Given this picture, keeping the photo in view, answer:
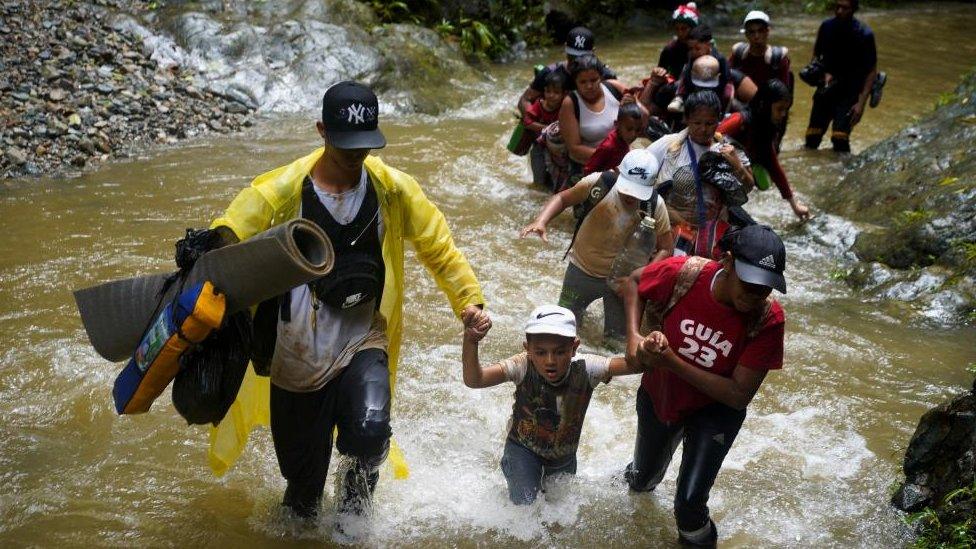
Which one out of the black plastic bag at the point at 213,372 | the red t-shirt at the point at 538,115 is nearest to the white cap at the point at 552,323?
the black plastic bag at the point at 213,372

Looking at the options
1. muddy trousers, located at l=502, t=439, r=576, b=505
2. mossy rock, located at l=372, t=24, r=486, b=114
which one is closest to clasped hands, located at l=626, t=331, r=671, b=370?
muddy trousers, located at l=502, t=439, r=576, b=505

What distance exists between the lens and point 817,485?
528 centimetres

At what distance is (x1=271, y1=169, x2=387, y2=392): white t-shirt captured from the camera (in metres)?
3.95

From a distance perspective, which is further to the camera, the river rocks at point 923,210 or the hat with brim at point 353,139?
the river rocks at point 923,210

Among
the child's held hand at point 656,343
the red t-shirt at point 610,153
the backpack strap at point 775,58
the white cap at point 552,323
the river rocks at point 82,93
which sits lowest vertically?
the river rocks at point 82,93

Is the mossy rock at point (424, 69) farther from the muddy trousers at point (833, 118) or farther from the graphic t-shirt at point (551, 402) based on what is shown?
the graphic t-shirt at point (551, 402)

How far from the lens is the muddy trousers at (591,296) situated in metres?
6.28

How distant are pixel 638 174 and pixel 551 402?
1861 millimetres

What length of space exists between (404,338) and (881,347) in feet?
11.2

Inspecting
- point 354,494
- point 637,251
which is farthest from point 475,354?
point 637,251

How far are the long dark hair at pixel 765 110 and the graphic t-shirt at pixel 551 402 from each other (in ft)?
15.1

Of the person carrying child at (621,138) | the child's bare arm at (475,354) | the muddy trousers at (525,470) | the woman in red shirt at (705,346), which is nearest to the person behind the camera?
the woman in red shirt at (705,346)

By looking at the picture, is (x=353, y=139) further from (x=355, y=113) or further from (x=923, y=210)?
(x=923, y=210)

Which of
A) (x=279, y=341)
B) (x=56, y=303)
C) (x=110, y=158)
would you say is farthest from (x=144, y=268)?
(x=279, y=341)
